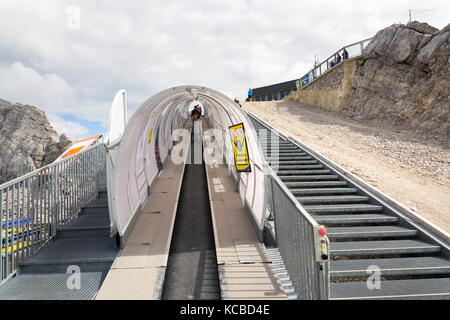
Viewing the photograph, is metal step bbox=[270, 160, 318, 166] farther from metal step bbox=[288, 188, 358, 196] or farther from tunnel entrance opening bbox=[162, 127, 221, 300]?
tunnel entrance opening bbox=[162, 127, 221, 300]

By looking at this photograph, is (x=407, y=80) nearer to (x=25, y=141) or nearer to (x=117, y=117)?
(x=117, y=117)

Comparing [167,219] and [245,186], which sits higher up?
[245,186]

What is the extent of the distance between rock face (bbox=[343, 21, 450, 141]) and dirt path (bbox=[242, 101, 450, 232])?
1341 mm

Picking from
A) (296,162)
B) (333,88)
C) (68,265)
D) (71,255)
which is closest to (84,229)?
(71,255)

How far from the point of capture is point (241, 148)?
7527 millimetres

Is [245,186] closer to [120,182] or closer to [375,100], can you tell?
[120,182]

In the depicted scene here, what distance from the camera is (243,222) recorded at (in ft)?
23.3

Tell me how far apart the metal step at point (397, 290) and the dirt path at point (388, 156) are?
7.52 ft

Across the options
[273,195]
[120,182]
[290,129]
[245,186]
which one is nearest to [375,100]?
[290,129]

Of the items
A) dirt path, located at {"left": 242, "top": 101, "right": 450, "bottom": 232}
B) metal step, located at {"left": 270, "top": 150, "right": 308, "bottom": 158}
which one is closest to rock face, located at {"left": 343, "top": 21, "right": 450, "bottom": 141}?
dirt path, located at {"left": 242, "top": 101, "right": 450, "bottom": 232}

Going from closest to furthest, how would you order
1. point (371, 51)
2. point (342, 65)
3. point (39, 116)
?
point (371, 51) → point (342, 65) → point (39, 116)

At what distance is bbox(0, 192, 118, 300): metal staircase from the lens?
4367mm
